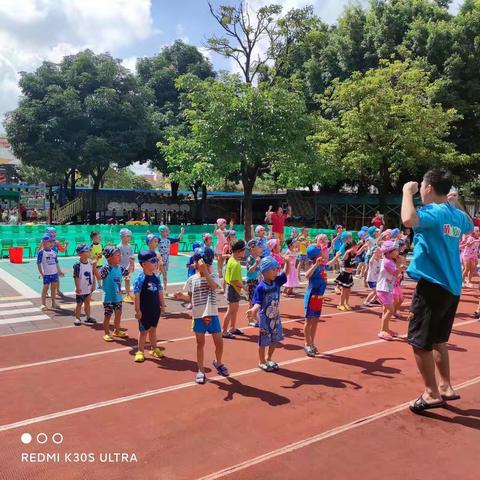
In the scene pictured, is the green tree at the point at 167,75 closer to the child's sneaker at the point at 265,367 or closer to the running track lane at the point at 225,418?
the child's sneaker at the point at 265,367

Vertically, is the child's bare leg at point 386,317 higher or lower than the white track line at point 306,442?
higher

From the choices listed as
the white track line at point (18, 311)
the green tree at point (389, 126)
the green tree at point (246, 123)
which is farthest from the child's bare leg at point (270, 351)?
the green tree at point (389, 126)

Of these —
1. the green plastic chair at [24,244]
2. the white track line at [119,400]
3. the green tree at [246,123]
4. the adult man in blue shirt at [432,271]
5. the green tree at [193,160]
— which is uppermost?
the green tree at [246,123]

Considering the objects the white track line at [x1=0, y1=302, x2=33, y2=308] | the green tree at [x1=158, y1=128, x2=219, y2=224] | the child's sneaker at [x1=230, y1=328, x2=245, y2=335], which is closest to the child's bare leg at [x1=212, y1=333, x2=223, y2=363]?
→ the child's sneaker at [x1=230, y1=328, x2=245, y2=335]

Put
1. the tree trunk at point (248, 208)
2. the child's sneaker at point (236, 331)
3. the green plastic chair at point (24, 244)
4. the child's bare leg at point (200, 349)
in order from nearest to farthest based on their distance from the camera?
the child's bare leg at point (200, 349)
the child's sneaker at point (236, 331)
the green plastic chair at point (24, 244)
the tree trunk at point (248, 208)

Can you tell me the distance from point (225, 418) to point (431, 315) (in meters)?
2.49

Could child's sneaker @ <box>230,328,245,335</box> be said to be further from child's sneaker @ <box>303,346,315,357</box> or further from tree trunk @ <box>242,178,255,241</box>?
tree trunk @ <box>242,178,255,241</box>

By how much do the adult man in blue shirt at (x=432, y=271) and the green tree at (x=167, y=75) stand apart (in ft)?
117

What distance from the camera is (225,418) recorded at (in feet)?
17.1

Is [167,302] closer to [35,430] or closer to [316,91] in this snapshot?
[35,430]

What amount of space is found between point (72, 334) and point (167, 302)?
10.7 ft

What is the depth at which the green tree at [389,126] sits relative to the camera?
25281mm

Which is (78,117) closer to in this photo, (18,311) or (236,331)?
(18,311)

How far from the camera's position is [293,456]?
4387 mm
